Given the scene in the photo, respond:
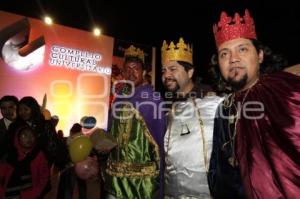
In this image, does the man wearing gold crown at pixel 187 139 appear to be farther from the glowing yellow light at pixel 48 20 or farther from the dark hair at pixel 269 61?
the glowing yellow light at pixel 48 20

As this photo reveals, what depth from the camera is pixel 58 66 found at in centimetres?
1023

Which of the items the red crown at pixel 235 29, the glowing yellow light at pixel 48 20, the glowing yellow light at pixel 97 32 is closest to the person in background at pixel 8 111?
the red crown at pixel 235 29

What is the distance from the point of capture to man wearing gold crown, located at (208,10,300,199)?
1709mm

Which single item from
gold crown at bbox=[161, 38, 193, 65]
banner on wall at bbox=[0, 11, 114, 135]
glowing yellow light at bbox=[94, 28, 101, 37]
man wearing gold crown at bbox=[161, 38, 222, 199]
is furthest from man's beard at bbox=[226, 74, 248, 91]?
glowing yellow light at bbox=[94, 28, 101, 37]

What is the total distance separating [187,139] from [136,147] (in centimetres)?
57

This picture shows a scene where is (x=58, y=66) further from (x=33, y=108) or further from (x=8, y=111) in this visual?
(x=33, y=108)

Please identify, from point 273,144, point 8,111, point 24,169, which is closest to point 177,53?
point 273,144

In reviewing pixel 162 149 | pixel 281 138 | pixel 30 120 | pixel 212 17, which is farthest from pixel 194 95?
pixel 212 17

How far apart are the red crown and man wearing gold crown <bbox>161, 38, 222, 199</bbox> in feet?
2.16

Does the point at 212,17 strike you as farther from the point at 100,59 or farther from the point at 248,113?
the point at 248,113

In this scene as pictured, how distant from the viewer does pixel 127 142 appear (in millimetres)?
3160

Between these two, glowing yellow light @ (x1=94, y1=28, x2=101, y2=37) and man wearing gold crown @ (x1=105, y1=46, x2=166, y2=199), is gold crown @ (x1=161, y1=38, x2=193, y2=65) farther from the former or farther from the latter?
glowing yellow light @ (x1=94, y1=28, x2=101, y2=37)

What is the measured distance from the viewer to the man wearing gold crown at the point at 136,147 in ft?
9.98

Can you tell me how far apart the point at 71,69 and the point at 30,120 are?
19.1 ft
